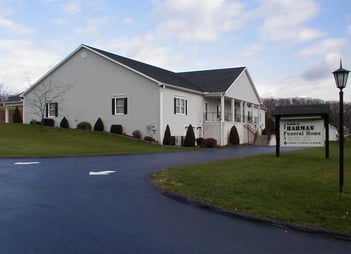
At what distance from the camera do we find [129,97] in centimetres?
3331

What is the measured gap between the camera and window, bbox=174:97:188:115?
111 ft

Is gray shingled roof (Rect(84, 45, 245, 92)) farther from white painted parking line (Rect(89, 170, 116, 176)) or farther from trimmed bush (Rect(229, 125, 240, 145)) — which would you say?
white painted parking line (Rect(89, 170, 116, 176))

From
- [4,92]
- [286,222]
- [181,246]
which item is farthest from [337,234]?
[4,92]

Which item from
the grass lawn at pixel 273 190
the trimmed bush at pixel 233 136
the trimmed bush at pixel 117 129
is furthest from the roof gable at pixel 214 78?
the grass lawn at pixel 273 190

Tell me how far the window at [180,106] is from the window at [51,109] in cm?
1168

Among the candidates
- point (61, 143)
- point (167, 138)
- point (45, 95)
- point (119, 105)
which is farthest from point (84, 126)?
point (167, 138)

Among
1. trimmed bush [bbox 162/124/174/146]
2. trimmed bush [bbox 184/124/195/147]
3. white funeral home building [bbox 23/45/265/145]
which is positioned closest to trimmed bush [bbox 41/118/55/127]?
white funeral home building [bbox 23/45/265/145]

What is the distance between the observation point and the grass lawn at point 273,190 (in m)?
7.66

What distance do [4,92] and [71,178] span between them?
69654 mm

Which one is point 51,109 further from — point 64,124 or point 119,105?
point 119,105

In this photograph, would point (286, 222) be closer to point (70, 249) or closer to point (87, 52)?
point (70, 249)

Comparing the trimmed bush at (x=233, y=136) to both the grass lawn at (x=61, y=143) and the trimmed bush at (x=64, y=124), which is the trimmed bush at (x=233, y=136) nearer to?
the grass lawn at (x=61, y=143)

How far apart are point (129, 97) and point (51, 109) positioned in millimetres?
9192

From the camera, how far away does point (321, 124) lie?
1959 centimetres
